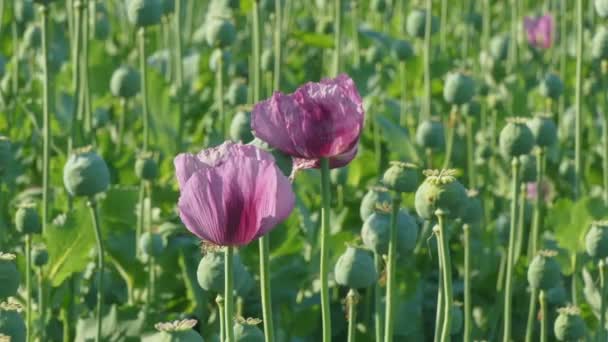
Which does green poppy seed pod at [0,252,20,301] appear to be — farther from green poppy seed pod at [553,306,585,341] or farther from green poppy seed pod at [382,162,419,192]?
green poppy seed pod at [553,306,585,341]

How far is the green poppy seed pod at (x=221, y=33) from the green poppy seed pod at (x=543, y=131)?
57cm

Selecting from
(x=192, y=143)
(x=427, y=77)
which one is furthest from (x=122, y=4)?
(x=427, y=77)

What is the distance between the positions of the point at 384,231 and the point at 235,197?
0.35 m

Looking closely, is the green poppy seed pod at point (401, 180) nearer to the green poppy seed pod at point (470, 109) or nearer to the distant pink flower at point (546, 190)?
the green poppy seed pod at point (470, 109)

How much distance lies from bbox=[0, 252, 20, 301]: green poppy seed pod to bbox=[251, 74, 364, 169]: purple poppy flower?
0.90 feet

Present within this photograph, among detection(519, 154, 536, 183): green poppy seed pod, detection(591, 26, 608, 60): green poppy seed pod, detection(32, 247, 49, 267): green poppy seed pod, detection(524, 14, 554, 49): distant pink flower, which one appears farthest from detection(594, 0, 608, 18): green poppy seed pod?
detection(524, 14, 554, 49): distant pink flower

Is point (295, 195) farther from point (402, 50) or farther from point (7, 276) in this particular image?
point (402, 50)

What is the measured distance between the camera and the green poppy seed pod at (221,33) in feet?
6.88

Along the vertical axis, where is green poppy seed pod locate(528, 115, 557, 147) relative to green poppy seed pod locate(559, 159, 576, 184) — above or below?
above

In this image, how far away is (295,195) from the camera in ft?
4.71

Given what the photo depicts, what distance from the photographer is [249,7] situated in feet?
9.82

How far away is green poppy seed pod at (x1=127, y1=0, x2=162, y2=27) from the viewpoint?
1.94 m

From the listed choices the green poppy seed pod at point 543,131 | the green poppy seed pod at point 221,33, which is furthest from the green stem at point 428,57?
the green poppy seed pod at point 543,131

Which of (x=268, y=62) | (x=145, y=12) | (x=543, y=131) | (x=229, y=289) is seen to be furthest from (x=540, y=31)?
(x=229, y=289)
